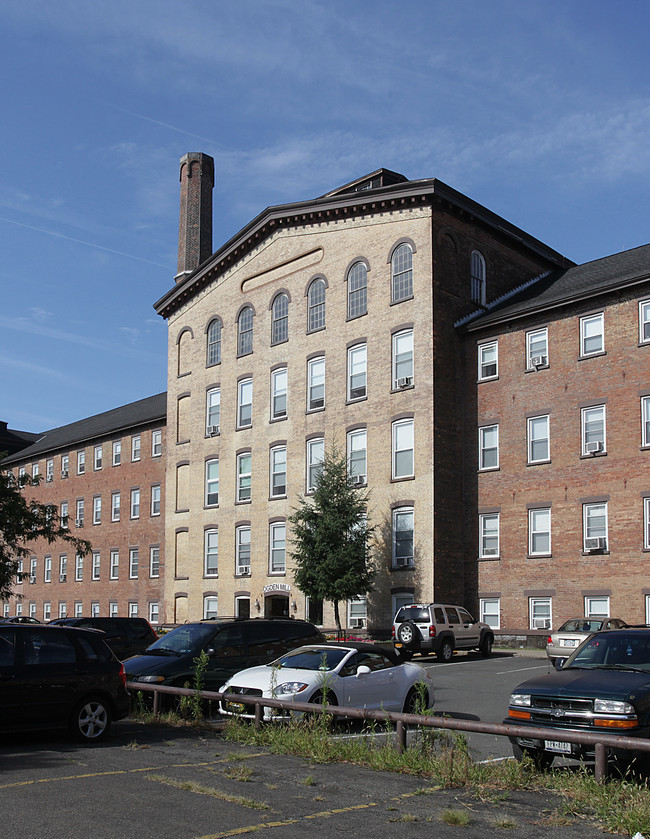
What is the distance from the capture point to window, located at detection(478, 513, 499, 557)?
34031 mm

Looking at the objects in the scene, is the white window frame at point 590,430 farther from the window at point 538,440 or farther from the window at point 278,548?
the window at point 278,548

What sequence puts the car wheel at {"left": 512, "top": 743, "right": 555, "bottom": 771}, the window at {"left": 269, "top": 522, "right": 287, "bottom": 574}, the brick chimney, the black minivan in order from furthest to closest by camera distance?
the brick chimney < the window at {"left": 269, "top": 522, "right": 287, "bottom": 574} < the black minivan < the car wheel at {"left": 512, "top": 743, "right": 555, "bottom": 771}

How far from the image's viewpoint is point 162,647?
1764 centimetres

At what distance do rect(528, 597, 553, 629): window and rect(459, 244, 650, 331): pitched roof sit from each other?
10.4m

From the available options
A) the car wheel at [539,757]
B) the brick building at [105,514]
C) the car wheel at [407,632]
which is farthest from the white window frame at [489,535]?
the car wheel at [539,757]

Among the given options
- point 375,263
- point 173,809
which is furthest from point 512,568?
point 173,809

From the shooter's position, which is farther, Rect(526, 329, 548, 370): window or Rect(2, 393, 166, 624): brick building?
Rect(2, 393, 166, 624): brick building

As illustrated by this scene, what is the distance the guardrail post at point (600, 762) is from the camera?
28.6ft

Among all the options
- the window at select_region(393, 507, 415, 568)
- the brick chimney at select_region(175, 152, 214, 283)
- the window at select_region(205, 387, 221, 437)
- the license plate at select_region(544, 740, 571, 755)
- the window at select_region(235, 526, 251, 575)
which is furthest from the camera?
the brick chimney at select_region(175, 152, 214, 283)

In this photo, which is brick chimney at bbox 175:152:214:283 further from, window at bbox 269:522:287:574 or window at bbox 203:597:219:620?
window at bbox 203:597:219:620

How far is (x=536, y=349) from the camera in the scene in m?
33.7

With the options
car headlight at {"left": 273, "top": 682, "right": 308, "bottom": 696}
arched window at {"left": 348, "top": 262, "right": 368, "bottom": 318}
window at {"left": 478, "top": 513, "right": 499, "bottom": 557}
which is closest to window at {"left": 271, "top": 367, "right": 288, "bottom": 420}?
arched window at {"left": 348, "top": 262, "right": 368, "bottom": 318}

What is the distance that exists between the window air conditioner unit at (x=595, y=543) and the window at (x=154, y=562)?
89.9 ft

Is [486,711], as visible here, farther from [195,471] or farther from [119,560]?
[119,560]
